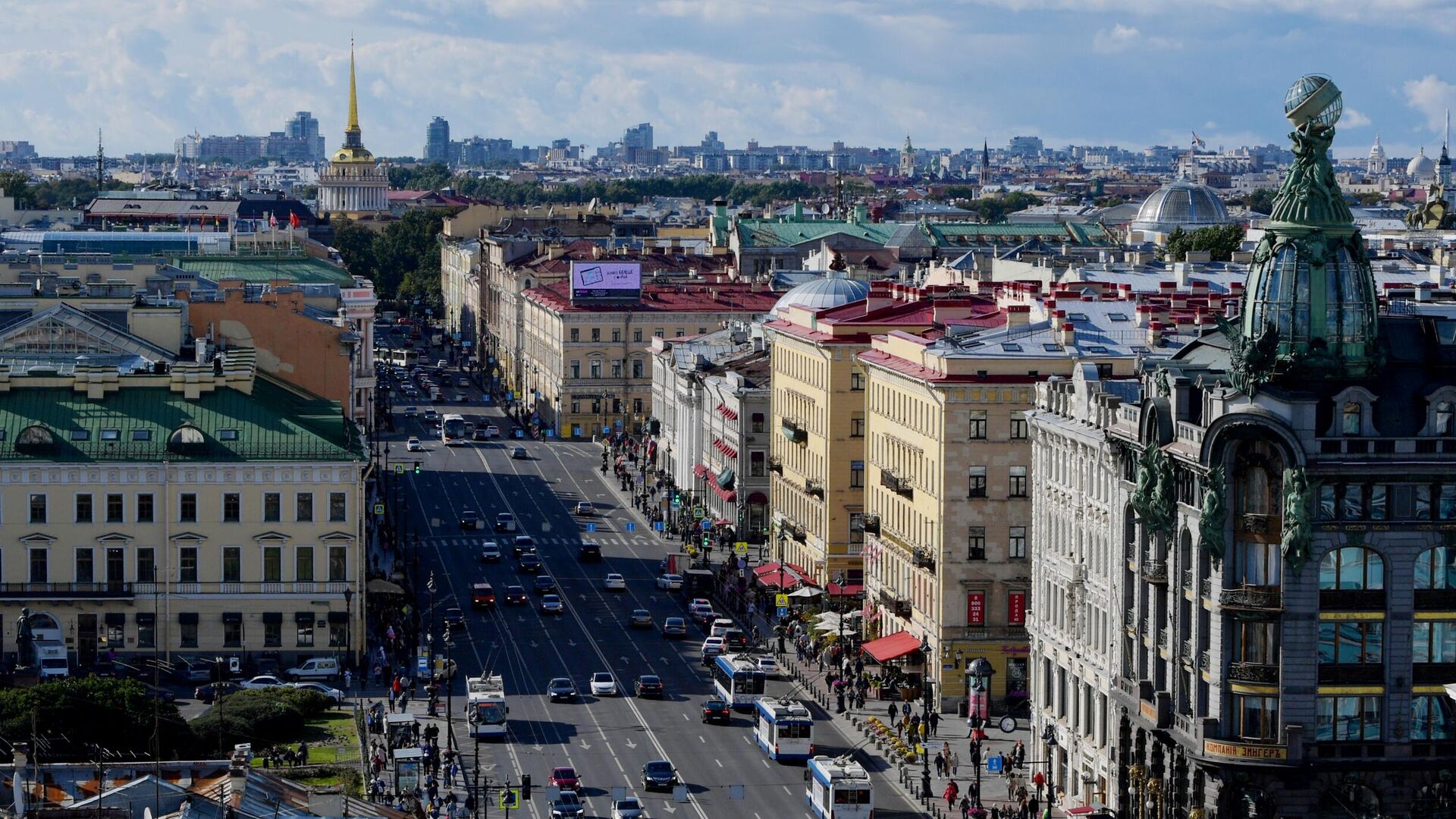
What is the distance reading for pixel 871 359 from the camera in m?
110

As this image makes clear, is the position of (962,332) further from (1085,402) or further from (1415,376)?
(1415,376)

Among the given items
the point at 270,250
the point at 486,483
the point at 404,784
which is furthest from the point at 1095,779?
the point at 270,250

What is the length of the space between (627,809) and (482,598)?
3841 cm

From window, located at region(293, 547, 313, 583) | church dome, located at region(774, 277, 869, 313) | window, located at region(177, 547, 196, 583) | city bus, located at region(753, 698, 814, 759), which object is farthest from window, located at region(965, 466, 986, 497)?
church dome, located at region(774, 277, 869, 313)

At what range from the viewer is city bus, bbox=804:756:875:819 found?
77.2 m

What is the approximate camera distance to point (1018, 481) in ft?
318

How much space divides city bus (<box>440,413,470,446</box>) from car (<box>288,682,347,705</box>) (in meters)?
80.0

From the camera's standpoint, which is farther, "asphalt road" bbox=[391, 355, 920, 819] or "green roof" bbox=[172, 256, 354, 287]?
"green roof" bbox=[172, 256, 354, 287]

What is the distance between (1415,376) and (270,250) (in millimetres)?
116632

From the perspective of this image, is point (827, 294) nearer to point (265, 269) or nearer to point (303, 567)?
point (303, 567)

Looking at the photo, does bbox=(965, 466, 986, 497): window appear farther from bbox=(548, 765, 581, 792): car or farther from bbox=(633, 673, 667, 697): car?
bbox=(548, 765, 581, 792): car

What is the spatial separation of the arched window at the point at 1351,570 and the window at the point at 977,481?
1137 inches

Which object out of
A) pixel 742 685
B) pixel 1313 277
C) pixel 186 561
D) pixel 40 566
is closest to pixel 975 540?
pixel 742 685

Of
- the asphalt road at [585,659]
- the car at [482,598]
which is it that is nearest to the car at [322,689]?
the asphalt road at [585,659]
